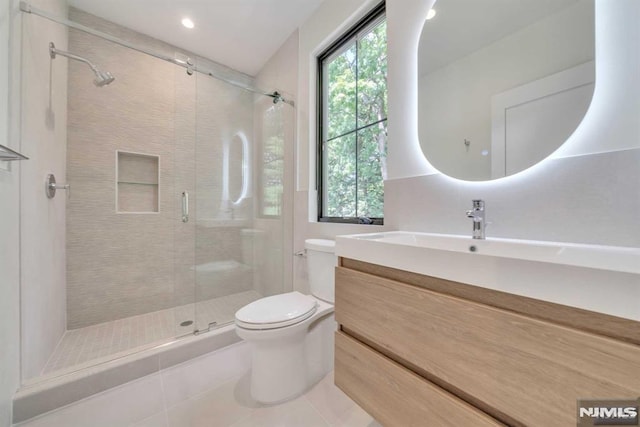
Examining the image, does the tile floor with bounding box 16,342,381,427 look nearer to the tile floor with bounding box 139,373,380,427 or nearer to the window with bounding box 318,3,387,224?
the tile floor with bounding box 139,373,380,427

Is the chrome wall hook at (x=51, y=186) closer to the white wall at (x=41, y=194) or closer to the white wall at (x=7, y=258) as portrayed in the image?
the white wall at (x=41, y=194)

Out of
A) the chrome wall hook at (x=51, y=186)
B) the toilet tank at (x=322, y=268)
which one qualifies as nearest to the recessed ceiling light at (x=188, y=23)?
the chrome wall hook at (x=51, y=186)

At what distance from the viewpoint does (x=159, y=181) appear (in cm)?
218

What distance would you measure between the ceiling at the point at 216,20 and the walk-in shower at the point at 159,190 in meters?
0.13

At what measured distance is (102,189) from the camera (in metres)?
1.94

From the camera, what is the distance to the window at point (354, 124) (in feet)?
4.95

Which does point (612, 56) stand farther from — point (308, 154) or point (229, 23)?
point (229, 23)

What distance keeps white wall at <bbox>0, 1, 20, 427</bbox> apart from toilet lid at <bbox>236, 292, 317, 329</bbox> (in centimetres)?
92

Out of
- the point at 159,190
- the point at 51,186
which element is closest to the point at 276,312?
the point at 51,186

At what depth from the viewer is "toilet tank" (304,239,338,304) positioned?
1.48 m

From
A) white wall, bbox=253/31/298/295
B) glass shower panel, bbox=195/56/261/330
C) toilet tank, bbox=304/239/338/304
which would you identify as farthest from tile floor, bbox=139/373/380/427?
white wall, bbox=253/31/298/295

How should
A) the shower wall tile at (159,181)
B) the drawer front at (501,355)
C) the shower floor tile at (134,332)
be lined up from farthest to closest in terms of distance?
the shower wall tile at (159,181)
the shower floor tile at (134,332)
the drawer front at (501,355)

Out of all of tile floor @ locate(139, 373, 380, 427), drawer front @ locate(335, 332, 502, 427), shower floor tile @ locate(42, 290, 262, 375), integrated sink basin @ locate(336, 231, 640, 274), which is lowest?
tile floor @ locate(139, 373, 380, 427)

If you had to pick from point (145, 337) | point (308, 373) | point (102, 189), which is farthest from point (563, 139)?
point (102, 189)
